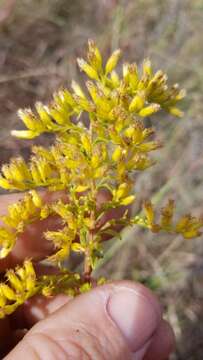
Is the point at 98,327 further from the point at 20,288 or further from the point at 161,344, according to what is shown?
the point at 161,344

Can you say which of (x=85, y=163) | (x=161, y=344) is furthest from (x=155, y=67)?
(x=85, y=163)

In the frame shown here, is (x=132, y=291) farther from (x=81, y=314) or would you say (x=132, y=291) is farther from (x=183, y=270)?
(x=183, y=270)

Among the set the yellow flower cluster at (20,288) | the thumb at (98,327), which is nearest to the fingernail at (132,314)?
the thumb at (98,327)

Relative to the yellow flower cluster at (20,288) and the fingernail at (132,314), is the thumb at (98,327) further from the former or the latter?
the yellow flower cluster at (20,288)

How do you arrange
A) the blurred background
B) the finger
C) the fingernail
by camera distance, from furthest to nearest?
1. the blurred background
2. the finger
3. the fingernail

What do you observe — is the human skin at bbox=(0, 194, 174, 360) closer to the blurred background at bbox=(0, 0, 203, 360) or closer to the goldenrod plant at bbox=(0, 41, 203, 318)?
the goldenrod plant at bbox=(0, 41, 203, 318)

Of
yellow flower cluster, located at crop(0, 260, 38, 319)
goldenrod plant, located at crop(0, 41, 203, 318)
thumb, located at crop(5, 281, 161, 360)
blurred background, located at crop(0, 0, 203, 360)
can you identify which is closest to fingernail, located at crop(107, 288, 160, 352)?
thumb, located at crop(5, 281, 161, 360)
